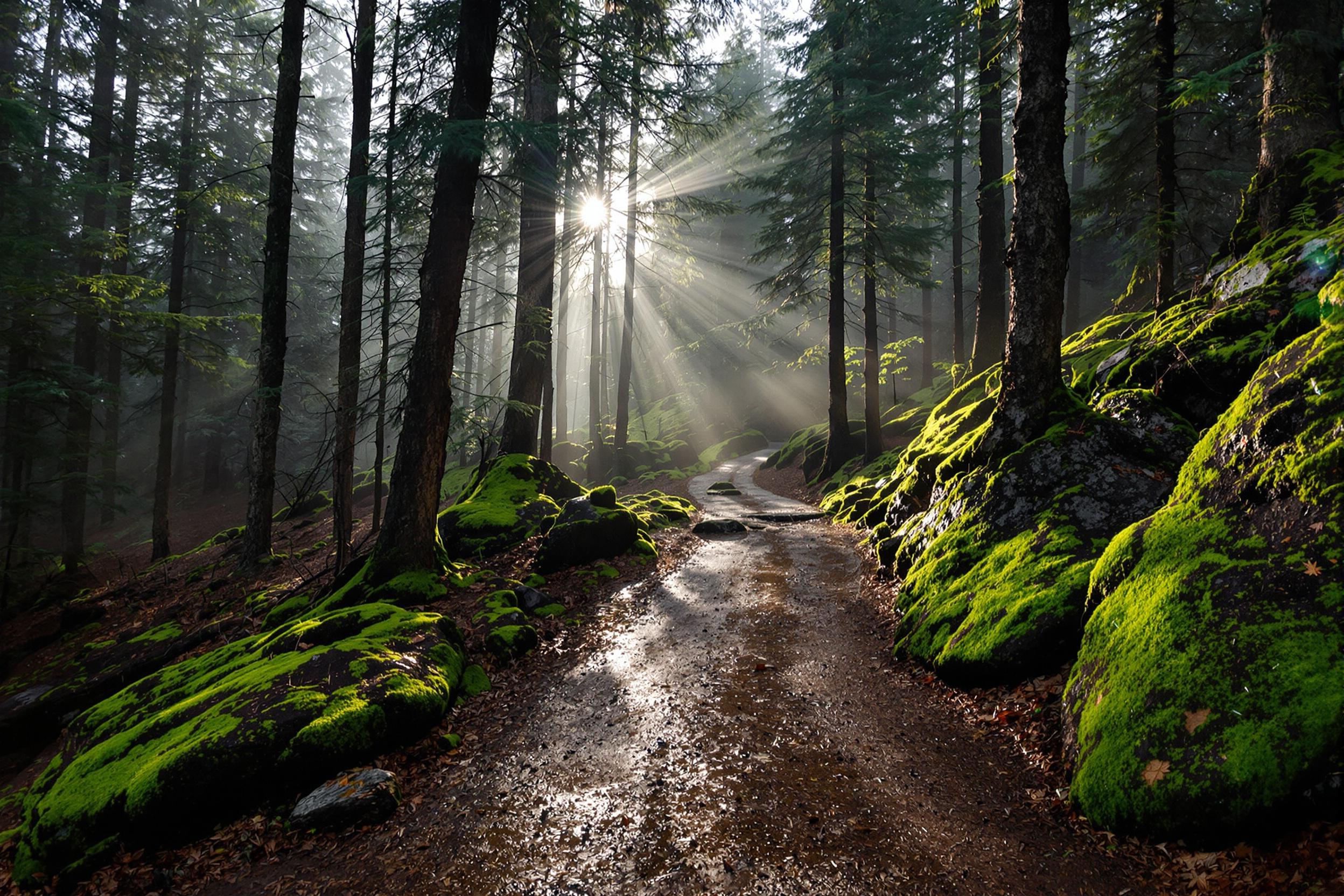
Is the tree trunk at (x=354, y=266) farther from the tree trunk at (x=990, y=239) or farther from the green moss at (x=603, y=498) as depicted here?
the tree trunk at (x=990, y=239)

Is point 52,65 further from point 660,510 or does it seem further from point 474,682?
point 474,682

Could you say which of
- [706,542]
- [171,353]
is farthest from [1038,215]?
[171,353]

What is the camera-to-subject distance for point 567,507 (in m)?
9.62

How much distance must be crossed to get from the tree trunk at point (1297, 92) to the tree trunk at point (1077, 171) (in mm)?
2421

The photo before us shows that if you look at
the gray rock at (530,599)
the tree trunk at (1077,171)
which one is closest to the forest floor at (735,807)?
the gray rock at (530,599)

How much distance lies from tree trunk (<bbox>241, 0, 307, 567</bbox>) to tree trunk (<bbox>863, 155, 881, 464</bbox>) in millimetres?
15168

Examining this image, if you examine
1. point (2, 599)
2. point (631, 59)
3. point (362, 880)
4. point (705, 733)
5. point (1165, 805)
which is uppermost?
point (631, 59)

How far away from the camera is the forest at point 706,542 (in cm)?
315

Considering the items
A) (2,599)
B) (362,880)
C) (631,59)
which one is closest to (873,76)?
(631,59)

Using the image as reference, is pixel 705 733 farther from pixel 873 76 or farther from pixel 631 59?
pixel 873 76

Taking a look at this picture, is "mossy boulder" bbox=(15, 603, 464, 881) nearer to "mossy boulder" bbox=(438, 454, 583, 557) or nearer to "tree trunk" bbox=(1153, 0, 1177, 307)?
"mossy boulder" bbox=(438, 454, 583, 557)

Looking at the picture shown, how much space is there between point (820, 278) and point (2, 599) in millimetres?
28252

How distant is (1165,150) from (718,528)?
34.0 ft

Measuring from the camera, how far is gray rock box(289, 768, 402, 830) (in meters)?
3.70
